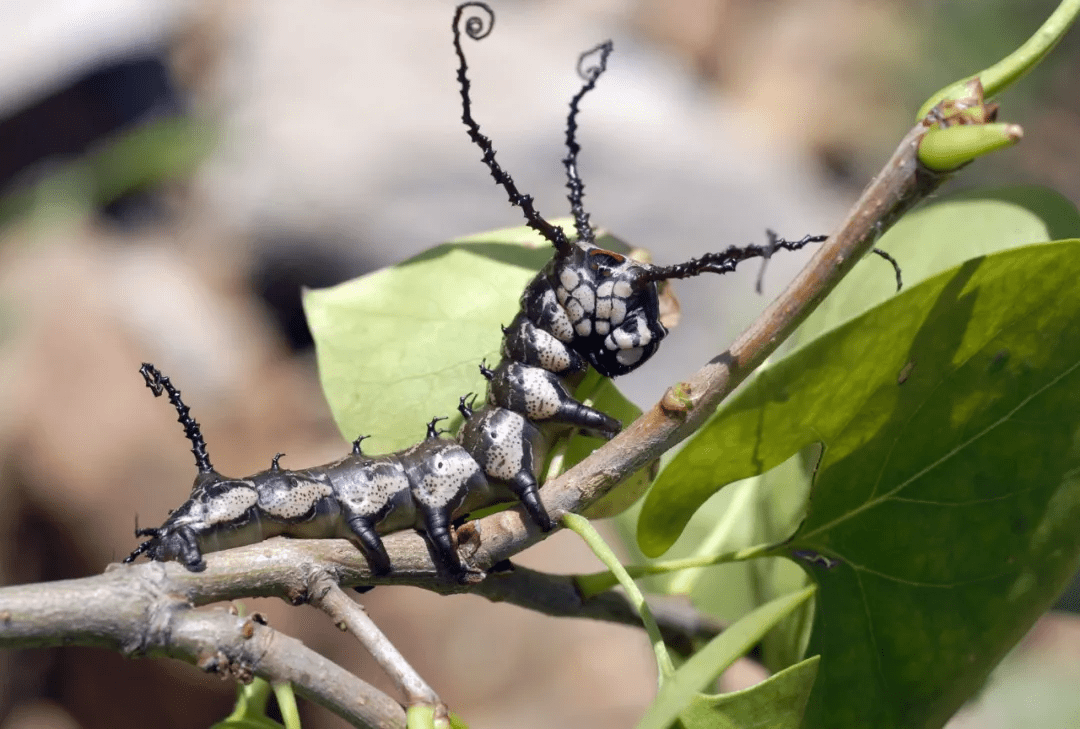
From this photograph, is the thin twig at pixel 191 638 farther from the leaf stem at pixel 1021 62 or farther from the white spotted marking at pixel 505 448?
the leaf stem at pixel 1021 62

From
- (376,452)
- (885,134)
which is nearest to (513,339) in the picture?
(376,452)

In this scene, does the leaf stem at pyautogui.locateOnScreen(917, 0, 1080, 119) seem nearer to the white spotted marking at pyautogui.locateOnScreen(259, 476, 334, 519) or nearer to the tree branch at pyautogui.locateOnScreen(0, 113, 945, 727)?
the tree branch at pyautogui.locateOnScreen(0, 113, 945, 727)

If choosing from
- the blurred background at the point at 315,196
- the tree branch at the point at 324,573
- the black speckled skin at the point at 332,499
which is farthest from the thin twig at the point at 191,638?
the blurred background at the point at 315,196

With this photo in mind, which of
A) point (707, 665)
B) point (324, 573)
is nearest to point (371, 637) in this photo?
point (324, 573)

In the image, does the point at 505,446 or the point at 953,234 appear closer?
the point at 505,446

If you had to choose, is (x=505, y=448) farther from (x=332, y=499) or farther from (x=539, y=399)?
(x=332, y=499)

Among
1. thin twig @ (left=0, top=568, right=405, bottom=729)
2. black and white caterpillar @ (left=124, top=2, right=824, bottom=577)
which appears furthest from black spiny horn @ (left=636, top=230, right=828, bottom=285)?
thin twig @ (left=0, top=568, right=405, bottom=729)
